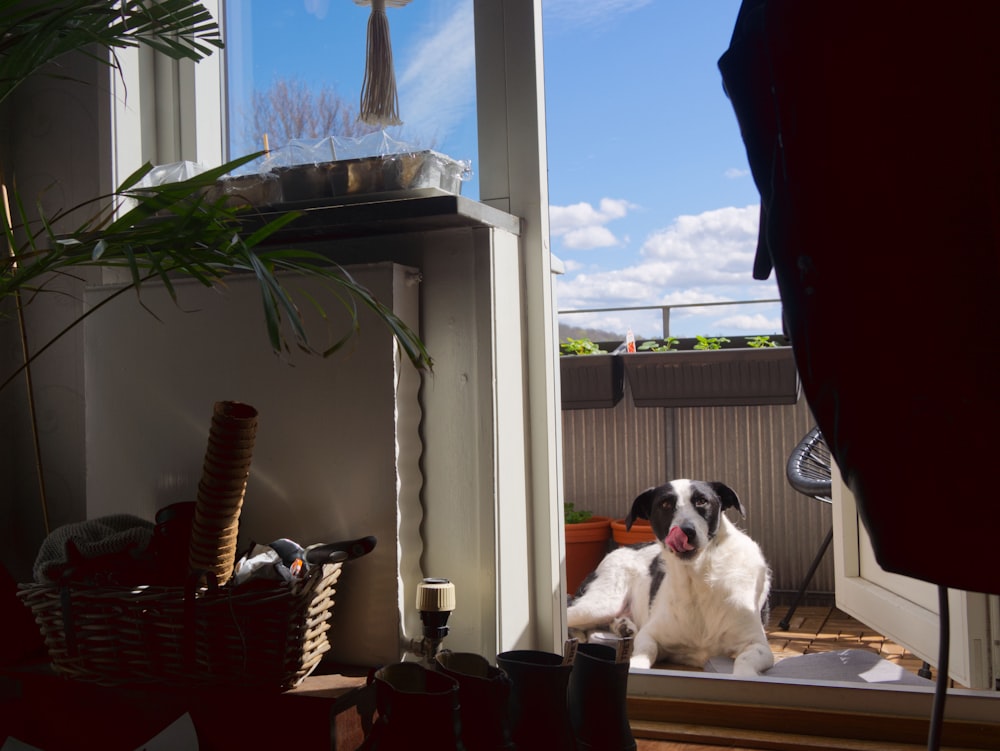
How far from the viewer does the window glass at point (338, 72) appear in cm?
161

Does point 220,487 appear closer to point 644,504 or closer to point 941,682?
point 941,682

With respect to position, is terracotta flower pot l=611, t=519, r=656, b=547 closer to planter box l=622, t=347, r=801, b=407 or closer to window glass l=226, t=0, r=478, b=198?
planter box l=622, t=347, r=801, b=407

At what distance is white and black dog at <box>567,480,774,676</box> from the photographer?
2211 mm

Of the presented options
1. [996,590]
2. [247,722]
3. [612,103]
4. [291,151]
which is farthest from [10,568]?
[996,590]

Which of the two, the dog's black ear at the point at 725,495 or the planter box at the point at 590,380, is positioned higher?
the planter box at the point at 590,380

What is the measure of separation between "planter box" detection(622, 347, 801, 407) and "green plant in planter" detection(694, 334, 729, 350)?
69mm

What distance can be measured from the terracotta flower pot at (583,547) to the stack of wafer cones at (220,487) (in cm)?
162

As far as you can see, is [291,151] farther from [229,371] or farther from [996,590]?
[996,590]

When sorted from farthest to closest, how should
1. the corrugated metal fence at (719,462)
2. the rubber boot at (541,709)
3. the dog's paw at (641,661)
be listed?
the corrugated metal fence at (719,462) < the dog's paw at (641,661) < the rubber boot at (541,709)

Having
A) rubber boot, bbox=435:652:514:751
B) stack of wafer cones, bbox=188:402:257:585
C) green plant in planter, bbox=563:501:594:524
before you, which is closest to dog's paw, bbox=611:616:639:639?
green plant in planter, bbox=563:501:594:524

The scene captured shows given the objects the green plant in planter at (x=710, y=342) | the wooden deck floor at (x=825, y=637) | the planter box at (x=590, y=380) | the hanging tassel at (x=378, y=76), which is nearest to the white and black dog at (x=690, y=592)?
the wooden deck floor at (x=825, y=637)

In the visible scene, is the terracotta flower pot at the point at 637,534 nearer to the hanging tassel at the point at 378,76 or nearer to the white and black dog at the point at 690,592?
the white and black dog at the point at 690,592

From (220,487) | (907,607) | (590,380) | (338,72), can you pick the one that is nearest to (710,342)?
(590,380)

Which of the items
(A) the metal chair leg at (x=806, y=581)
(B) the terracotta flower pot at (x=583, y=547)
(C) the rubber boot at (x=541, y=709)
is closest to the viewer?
(C) the rubber boot at (x=541, y=709)
